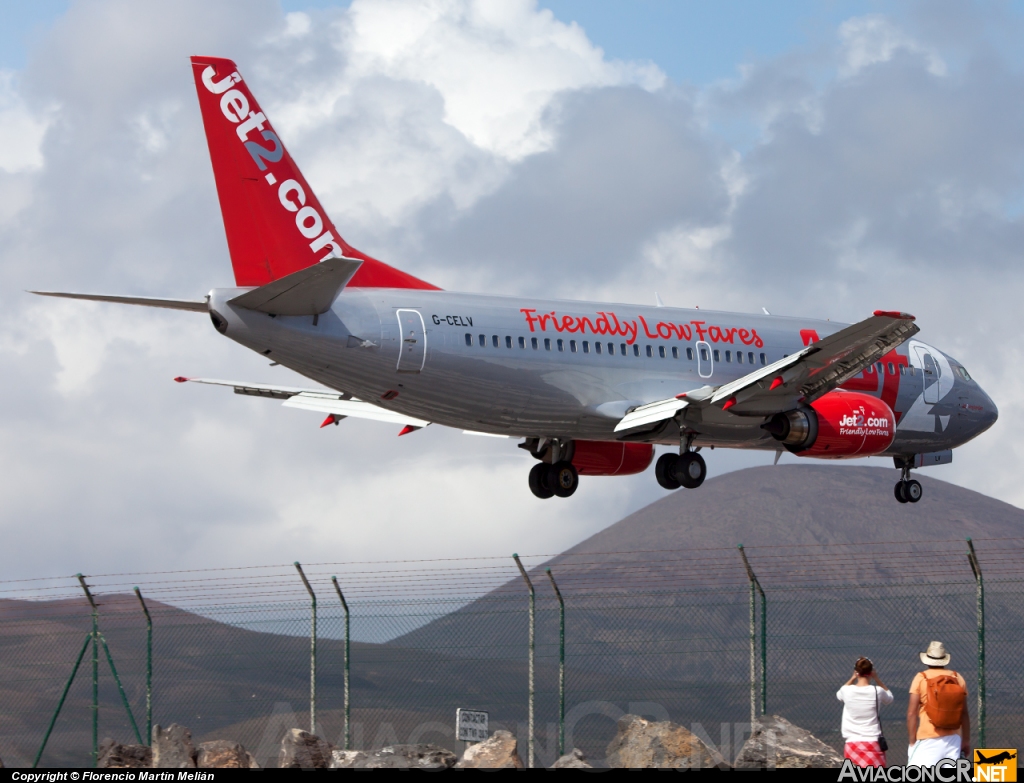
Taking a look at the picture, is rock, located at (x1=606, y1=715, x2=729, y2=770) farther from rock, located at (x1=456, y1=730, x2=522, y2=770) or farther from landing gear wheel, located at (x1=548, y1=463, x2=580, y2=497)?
landing gear wheel, located at (x1=548, y1=463, x2=580, y2=497)

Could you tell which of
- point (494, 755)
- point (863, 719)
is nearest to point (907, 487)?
point (494, 755)

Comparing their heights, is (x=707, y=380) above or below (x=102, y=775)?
above

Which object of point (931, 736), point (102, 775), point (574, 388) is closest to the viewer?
point (931, 736)

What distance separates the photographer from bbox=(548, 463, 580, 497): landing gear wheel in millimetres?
35438

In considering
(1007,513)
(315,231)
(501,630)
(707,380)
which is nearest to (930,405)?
(707,380)

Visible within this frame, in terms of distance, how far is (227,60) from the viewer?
29.0 m

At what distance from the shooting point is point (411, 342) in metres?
28.6

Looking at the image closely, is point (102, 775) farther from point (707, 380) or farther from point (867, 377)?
point (867, 377)

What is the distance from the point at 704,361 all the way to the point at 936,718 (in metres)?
20.1

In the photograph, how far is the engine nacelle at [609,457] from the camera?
1415 inches

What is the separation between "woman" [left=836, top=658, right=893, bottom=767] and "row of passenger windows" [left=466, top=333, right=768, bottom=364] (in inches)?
620

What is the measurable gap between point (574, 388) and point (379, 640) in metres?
10.4

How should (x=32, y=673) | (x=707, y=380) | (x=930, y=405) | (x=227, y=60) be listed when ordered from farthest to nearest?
1. (x=32, y=673)
2. (x=930, y=405)
3. (x=707, y=380)
4. (x=227, y=60)

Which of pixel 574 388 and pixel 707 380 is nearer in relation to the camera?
pixel 574 388
